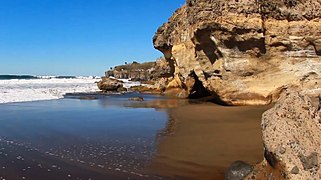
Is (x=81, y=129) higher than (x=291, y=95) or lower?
lower

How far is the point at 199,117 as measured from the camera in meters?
12.8

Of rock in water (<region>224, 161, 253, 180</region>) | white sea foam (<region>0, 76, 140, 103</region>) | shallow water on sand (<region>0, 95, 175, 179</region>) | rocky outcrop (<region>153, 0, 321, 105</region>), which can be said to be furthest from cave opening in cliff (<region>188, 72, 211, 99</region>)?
rock in water (<region>224, 161, 253, 180</region>)

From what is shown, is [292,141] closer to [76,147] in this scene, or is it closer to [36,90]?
[76,147]

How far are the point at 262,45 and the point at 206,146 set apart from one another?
8499mm

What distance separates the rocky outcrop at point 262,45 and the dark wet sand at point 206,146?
3254mm

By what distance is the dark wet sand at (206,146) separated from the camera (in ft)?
20.0

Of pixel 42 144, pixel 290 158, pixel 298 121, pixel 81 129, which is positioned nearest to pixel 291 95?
pixel 298 121

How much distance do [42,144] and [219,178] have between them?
472 centimetres

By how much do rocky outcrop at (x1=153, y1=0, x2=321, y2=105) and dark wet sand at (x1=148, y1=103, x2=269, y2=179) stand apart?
10.7 ft

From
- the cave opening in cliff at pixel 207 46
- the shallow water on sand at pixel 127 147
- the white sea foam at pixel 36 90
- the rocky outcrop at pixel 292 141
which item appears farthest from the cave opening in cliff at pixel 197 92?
the rocky outcrop at pixel 292 141

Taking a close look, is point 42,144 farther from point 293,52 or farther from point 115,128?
point 293,52

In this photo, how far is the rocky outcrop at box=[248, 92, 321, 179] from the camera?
4.21 meters

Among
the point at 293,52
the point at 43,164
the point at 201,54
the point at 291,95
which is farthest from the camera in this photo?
the point at 201,54

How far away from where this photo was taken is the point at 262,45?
48.6 ft
